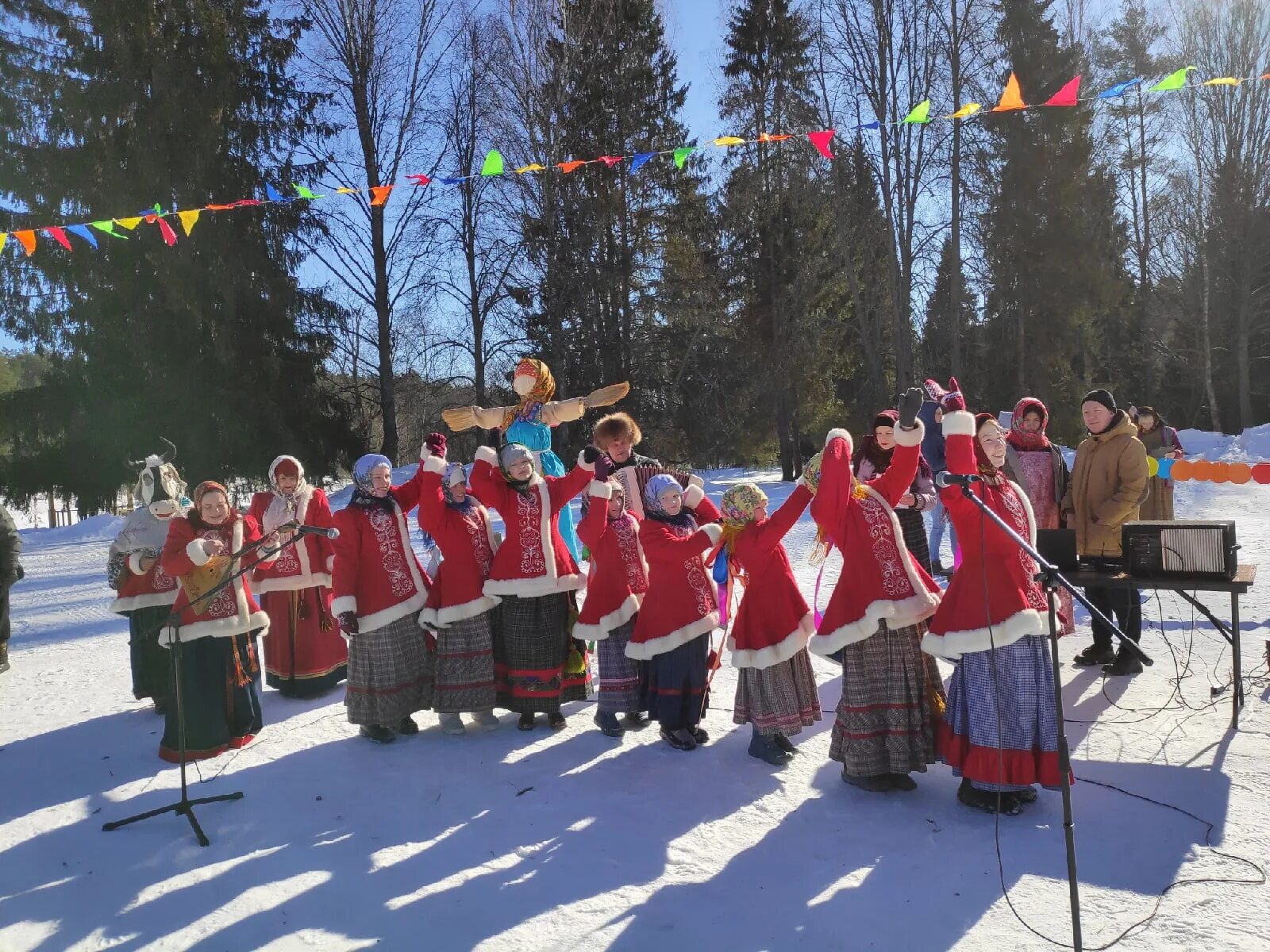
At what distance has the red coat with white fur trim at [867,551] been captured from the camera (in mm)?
4125

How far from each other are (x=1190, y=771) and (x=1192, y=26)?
2346 cm

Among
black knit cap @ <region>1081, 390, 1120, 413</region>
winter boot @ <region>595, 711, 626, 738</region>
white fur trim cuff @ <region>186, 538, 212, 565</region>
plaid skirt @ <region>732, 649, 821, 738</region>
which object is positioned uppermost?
black knit cap @ <region>1081, 390, 1120, 413</region>

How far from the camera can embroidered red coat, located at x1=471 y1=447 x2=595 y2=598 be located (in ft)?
17.2

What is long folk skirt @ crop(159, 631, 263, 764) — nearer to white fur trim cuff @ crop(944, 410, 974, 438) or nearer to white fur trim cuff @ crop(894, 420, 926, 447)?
white fur trim cuff @ crop(894, 420, 926, 447)

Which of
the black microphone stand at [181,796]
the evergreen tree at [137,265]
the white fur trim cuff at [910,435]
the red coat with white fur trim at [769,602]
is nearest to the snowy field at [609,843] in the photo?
the black microphone stand at [181,796]

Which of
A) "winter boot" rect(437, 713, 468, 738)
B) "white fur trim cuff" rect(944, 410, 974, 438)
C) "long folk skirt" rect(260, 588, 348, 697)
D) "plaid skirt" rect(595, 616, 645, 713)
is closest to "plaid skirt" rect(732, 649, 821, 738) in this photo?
"plaid skirt" rect(595, 616, 645, 713)

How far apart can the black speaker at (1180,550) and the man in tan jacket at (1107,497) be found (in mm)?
1042

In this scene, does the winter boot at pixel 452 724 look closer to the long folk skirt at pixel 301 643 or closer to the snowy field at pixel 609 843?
the snowy field at pixel 609 843

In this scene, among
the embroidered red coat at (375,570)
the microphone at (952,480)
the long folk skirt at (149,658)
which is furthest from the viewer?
the long folk skirt at (149,658)

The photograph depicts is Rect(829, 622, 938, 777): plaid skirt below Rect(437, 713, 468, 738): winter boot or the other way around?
the other way around

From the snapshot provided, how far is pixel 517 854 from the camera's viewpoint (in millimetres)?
3826

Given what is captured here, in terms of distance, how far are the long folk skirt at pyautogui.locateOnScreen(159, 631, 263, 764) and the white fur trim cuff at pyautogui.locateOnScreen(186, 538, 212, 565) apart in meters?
0.54

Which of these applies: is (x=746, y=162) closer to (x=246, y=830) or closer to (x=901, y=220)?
(x=901, y=220)

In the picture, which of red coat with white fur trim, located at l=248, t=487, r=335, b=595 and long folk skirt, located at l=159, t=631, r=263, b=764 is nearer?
long folk skirt, located at l=159, t=631, r=263, b=764
